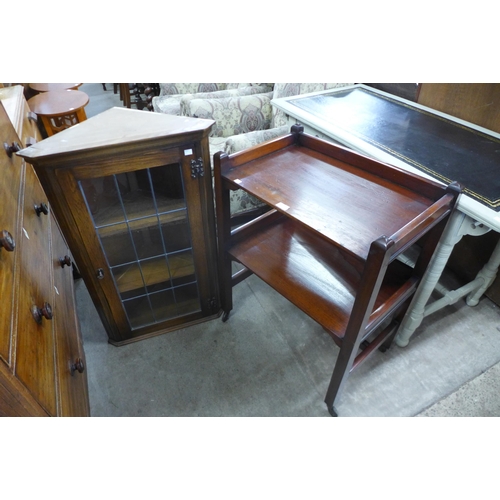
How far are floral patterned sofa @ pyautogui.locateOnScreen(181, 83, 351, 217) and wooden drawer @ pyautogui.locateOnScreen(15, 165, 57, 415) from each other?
1159 mm

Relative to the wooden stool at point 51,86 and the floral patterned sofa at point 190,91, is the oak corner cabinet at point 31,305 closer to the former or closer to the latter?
the floral patterned sofa at point 190,91

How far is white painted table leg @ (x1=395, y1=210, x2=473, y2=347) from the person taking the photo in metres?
1.18

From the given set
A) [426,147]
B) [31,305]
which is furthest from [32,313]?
[426,147]

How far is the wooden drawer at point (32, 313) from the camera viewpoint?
0.81m

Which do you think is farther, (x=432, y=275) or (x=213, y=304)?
(x=213, y=304)

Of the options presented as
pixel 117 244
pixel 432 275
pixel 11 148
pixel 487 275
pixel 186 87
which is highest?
pixel 11 148

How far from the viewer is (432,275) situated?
1359 mm

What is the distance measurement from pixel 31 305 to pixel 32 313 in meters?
0.03

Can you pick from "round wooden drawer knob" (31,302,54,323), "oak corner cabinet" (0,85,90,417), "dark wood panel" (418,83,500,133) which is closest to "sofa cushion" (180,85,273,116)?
"oak corner cabinet" (0,85,90,417)

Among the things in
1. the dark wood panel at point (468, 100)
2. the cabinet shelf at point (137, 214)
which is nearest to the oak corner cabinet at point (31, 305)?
the cabinet shelf at point (137, 214)

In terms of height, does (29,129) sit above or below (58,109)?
above

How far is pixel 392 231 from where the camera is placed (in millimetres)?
986

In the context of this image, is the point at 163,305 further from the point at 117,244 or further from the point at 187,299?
the point at 117,244

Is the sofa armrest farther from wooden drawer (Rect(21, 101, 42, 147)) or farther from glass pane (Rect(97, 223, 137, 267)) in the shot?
glass pane (Rect(97, 223, 137, 267))
